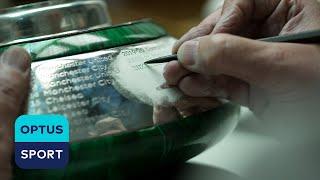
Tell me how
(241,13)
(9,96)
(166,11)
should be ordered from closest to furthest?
(9,96)
(241,13)
(166,11)

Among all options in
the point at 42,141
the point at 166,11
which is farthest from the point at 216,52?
the point at 166,11

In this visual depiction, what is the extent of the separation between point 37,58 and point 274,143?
0.26 m

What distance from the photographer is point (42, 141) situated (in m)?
0.29

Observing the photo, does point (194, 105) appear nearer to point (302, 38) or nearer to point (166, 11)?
point (302, 38)

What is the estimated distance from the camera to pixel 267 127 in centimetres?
43

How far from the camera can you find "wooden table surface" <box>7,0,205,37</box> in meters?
0.81

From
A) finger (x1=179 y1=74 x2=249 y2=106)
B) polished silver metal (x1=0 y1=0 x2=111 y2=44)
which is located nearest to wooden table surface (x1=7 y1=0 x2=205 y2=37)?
polished silver metal (x1=0 y1=0 x2=111 y2=44)

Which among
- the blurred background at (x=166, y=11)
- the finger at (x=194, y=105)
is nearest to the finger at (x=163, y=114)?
the finger at (x=194, y=105)

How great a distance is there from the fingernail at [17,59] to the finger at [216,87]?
12cm

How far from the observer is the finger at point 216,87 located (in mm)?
334

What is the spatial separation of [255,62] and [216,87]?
0.06 meters

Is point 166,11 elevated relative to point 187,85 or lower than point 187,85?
lower

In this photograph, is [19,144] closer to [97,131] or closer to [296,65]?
[97,131]

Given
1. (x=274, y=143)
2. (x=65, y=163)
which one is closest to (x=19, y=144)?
(x=65, y=163)
